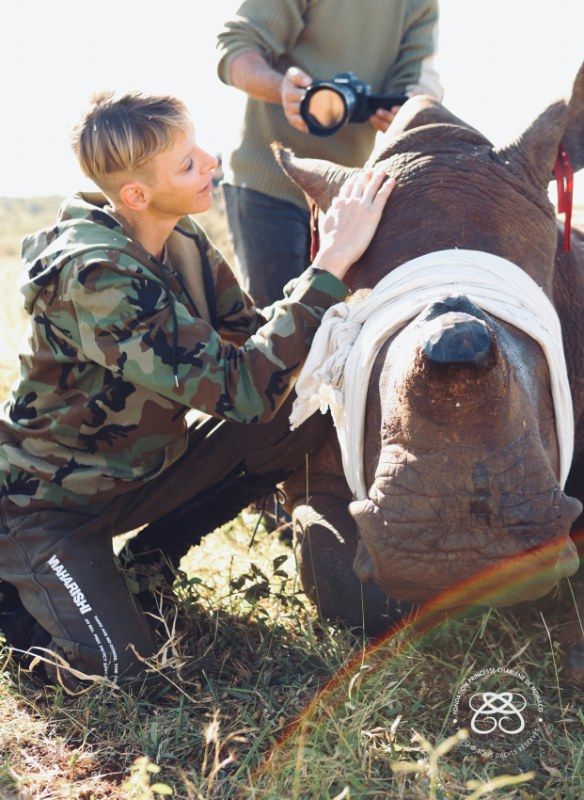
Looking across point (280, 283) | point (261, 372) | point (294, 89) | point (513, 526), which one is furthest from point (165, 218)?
point (513, 526)

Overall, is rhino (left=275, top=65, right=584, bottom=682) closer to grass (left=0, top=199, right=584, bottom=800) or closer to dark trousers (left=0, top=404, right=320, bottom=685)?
grass (left=0, top=199, right=584, bottom=800)

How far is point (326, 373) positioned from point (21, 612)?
157 cm

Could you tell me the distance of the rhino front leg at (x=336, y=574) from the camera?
143 inches

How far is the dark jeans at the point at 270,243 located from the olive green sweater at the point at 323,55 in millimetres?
68

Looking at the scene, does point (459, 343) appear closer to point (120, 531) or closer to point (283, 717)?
point (283, 717)

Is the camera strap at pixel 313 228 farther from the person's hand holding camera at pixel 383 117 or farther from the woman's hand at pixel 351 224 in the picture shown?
the person's hand holding camera at pixel 383 117

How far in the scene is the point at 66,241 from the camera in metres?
3.56

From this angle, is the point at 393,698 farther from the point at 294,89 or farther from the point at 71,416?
the point at 294,89

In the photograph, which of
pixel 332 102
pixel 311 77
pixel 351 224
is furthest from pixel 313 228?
pixel 311 77

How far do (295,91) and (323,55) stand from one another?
0.85 m

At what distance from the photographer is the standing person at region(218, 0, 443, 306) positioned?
518 centimetres

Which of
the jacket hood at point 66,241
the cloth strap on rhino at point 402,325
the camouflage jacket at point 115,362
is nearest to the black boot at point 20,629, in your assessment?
the camouflage jacket at point 115,362

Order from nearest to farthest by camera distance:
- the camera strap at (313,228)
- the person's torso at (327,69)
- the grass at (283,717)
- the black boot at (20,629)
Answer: the grass at (283,717) → the black boot at (20,629) → the camera strap at (313,228) → the person's torso at (327,69)

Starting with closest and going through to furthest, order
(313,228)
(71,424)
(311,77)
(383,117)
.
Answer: (71,424) → (313,228) → (383,117) → (311,77)
